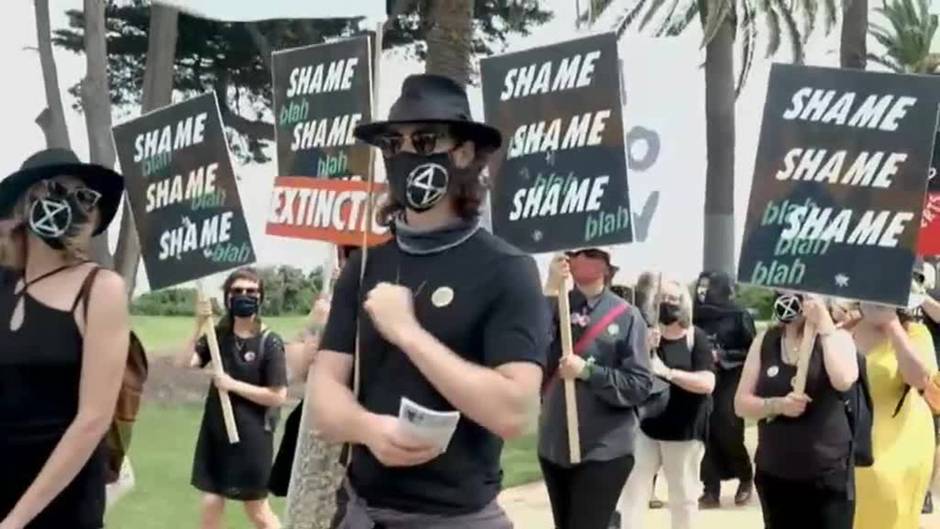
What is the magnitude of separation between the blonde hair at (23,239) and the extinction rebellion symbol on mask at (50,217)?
0.8 inches

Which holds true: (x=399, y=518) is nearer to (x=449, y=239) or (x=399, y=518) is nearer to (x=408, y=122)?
(x=449, y=239)

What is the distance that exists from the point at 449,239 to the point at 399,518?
0.62 m

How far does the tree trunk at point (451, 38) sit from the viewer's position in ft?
48.2

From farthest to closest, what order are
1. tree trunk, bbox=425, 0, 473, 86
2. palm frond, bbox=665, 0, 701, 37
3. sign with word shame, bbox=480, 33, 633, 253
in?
1. palm frond, bbox=665, 0, 701, 37
2. tree trunk, bbox=425, 0, 473, 86
3. sign with word shame, bbox=480, 33, 633, 253

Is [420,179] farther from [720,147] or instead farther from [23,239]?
[720,147]

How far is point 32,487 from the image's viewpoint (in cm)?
406

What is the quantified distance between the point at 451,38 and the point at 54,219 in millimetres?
10839

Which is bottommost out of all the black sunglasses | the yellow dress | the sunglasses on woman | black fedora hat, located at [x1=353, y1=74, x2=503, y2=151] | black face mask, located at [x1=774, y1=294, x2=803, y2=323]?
the yellow dress

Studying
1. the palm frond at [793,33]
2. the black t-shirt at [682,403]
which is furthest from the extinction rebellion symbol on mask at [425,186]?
the palm frond at [793,33]

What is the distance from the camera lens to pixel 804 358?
273 inches

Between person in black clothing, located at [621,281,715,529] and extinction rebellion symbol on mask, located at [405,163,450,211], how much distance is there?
6499 millimetres

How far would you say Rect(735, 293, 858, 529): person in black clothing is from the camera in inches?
270

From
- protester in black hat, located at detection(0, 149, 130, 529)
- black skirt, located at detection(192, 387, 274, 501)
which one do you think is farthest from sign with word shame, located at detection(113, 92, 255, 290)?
protester in black hat, located at detection(0, 149, 130, 529)

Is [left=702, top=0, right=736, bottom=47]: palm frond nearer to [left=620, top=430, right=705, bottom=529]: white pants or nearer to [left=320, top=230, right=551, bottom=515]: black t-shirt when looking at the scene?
[left=620, top=430, right=705, bottom=529]: white pants
